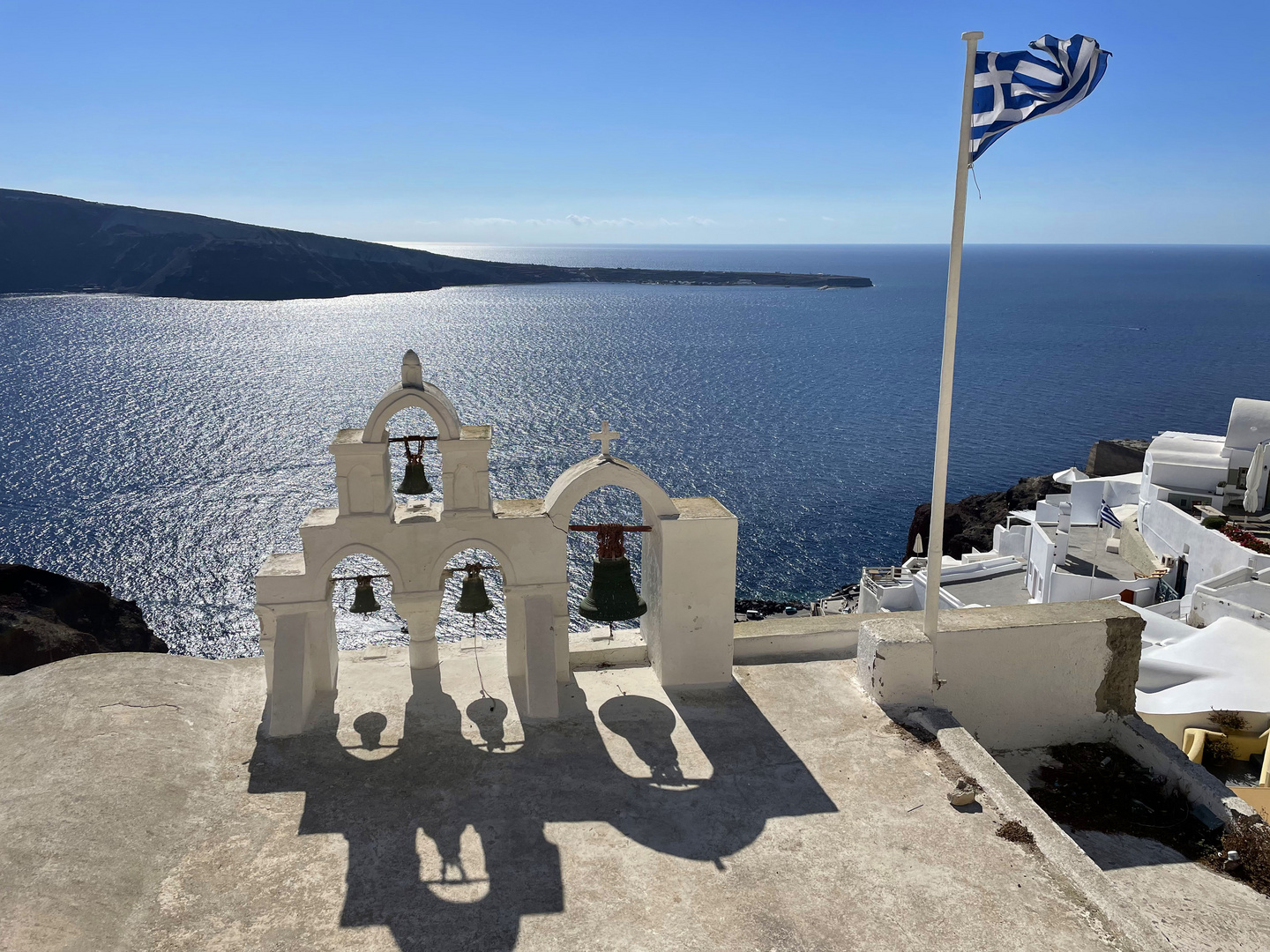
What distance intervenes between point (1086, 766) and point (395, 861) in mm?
8449

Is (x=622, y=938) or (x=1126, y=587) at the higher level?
(x=622, y=938)

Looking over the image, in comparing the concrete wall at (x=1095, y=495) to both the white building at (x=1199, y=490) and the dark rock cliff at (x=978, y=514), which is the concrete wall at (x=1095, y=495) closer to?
the white building at (x=1199, y=490)

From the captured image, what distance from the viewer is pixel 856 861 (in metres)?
8.00

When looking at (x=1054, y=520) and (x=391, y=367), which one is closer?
(x=1054, y=520)

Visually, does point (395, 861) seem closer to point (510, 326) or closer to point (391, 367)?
point (391, 367)

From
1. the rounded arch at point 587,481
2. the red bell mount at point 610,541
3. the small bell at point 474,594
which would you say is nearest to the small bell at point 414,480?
the small bell at point 474,594

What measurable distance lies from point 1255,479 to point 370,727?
39.8m

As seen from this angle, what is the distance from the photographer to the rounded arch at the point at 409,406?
32.0ft

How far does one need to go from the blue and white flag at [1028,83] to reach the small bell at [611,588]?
5740 millimetres

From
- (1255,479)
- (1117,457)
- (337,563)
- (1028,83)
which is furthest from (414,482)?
(1117,457)

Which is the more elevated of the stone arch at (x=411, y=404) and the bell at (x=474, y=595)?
the stone arch at (x=411, y=404)

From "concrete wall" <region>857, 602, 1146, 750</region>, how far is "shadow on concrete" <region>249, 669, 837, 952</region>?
1.82 m

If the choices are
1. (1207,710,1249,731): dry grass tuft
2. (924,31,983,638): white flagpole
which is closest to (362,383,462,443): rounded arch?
(924,31,983,638): white flagpole

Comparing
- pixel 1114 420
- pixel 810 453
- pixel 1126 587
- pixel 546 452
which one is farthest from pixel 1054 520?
pixel 1114 420
